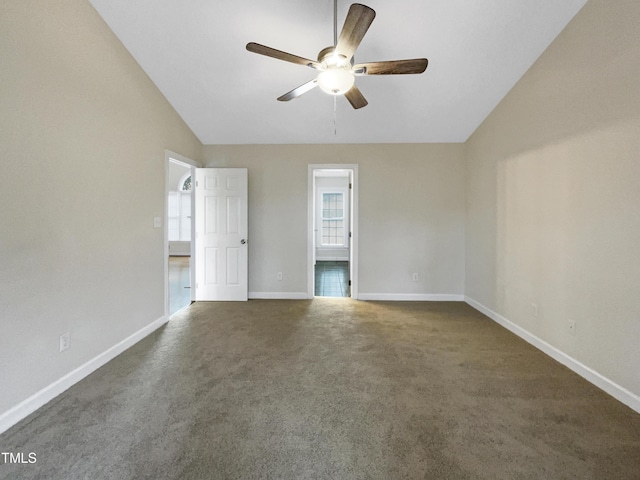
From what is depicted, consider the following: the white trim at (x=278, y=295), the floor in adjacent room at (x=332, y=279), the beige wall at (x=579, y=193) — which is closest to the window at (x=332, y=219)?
the floor in adjacent room at (x=332, y=279)

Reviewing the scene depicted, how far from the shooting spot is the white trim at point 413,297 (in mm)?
4355

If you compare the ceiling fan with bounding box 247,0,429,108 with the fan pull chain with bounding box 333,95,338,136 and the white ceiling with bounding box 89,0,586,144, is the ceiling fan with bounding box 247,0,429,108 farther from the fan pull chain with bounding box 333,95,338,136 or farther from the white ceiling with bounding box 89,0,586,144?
the fan pull chain with bounding box 333,95,338,136

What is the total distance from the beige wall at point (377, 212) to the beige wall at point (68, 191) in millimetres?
1642

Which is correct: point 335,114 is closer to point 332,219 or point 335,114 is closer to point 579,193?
point 579,193

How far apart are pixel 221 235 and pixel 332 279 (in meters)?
2.63

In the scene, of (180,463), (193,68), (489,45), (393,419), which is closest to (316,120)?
(193,68)

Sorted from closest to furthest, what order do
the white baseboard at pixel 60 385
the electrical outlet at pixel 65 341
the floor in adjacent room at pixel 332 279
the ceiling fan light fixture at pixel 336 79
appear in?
the white baseboard at pixel 60 385 < the ceiling fan light fixture at pixel 336 79 < the electrical outlet at pixel 65 341 < the floor in adjacent room at pixel 332 279

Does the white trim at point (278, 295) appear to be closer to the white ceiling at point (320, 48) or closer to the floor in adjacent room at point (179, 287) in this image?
the floor in adjacent room at point (179, 287)

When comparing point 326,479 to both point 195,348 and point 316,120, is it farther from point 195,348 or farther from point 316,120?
point 316,120

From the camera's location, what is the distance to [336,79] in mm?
1977

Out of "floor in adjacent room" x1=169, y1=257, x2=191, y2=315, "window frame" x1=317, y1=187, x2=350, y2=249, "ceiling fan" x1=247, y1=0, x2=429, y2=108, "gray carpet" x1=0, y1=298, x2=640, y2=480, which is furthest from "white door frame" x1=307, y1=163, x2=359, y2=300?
"window frame" x1=317, y1=187, x2=350, y2=249

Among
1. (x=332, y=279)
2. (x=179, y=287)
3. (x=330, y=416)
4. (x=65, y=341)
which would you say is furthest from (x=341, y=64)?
(x=179, y=287)

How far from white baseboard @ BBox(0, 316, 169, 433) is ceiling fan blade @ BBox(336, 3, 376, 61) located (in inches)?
119

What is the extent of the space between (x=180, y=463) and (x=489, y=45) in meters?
3.97
